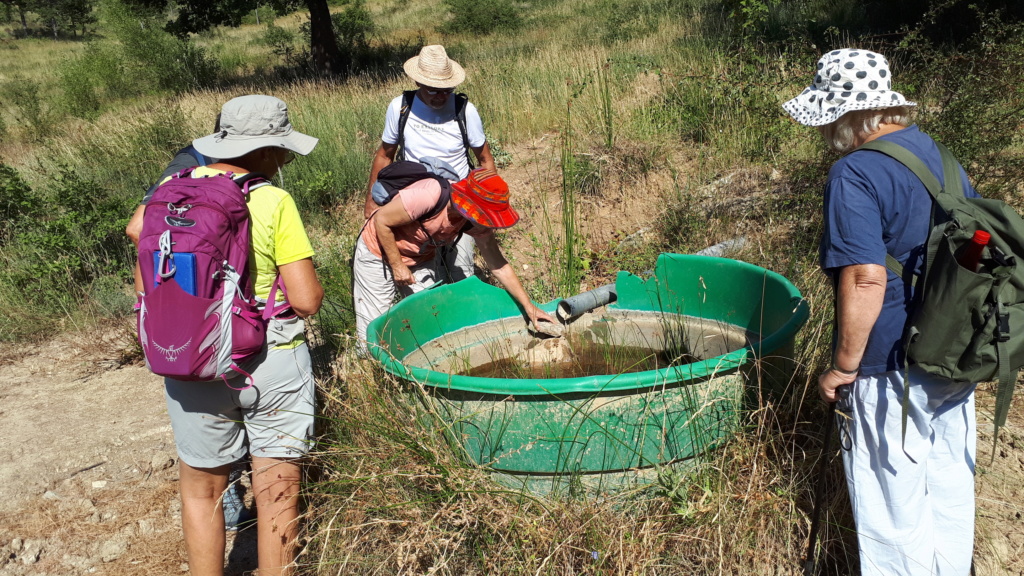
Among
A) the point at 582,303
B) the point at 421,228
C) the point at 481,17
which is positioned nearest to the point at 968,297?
the point at 582,303

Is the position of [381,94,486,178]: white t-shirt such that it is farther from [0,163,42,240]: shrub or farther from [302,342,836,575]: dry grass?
[0,163,42,240]: shrub

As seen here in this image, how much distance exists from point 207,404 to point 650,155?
4933mm

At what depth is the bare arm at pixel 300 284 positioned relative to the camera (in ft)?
7.45

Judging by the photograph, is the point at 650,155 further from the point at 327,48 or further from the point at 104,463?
the point at 327,48

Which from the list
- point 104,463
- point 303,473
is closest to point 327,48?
point 104,463

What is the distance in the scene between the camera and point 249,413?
91.8 inches

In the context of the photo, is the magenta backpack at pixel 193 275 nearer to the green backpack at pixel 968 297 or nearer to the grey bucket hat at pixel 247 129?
the grey bucket hat at pixel 247 129

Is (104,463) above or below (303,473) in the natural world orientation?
below

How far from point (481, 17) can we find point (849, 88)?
2686cm

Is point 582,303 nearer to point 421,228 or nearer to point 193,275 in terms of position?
point 421,228

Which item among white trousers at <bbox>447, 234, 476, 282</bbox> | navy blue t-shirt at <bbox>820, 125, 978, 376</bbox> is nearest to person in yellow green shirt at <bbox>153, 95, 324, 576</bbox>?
white trousers at <bbox>447, 234, 476, 282</bbox>

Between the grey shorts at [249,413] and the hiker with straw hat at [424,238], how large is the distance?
16.8 inches

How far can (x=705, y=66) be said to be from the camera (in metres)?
7.30

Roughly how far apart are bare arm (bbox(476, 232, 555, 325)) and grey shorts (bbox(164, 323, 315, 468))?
0.99 metres
